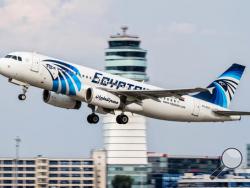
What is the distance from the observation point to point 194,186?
177000 mm

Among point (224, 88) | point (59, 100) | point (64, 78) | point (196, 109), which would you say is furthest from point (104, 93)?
point (224, 88)

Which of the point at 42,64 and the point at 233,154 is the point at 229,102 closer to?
the point at 42,64

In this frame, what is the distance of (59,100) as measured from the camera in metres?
83.1

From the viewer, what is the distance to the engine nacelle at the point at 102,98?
80125mm

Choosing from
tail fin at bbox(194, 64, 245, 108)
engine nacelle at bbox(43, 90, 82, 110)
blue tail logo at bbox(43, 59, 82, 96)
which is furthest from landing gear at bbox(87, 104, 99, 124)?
tail fin at bbox(194, 64, 245, 108)

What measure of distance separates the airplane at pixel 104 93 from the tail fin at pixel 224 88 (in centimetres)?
11

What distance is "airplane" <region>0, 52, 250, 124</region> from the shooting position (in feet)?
260

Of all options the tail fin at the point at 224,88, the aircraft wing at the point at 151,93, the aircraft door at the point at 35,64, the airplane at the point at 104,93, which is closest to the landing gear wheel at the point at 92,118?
the airplane at the point at 104,93

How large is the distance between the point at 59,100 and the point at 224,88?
17.9 m

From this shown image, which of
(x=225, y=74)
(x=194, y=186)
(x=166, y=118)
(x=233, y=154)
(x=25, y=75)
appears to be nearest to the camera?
(x=25, y=75)

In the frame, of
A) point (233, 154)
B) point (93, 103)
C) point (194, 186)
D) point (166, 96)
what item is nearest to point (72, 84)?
point (93, 103)

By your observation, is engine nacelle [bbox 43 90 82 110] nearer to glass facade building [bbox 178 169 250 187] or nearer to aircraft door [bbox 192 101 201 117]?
aircraft door [bbox 192 101 201 117]

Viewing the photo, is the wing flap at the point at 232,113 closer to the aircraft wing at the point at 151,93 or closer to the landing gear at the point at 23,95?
the aircraft wing at the point at 151,93

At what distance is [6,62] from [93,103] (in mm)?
7844
